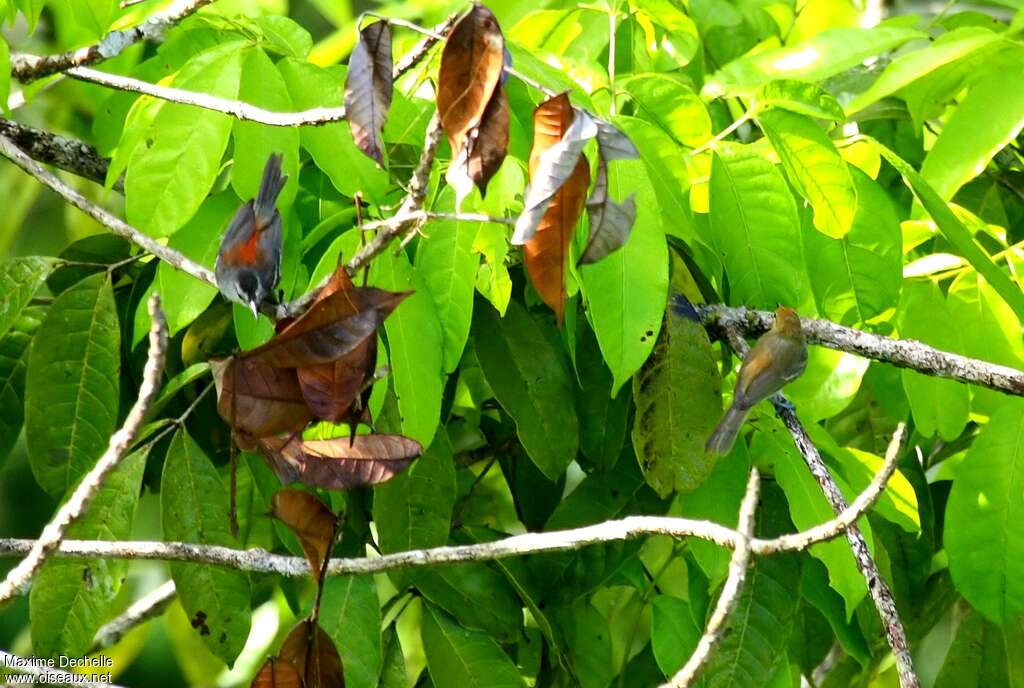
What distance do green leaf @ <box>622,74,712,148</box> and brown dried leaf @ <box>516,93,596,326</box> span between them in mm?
483

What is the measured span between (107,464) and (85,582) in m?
0.52

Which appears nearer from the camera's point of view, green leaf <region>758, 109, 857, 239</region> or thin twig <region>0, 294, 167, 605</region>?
thin twig <region>0, 294, 167, 605</region>

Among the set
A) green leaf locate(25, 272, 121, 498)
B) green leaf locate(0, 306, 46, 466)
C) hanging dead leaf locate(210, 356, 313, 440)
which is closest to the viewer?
hanging dead leaf locate(210, 356, 313, 440)

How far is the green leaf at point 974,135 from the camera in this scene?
1.33 m

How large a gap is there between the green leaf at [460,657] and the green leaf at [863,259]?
0.50 m

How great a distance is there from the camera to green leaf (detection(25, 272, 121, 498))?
128 cm

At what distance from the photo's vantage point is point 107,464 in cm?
77

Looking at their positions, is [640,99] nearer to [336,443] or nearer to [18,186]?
[336,443]

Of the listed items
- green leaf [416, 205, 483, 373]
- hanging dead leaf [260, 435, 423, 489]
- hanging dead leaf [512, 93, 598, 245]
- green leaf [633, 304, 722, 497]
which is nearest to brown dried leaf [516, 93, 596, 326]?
hanging dead leaf [512, 93, 598, 245]

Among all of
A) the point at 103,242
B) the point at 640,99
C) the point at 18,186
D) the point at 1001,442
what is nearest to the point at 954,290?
the point at 1001,442

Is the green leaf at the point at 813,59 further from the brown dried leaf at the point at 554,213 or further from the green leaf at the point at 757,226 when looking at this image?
the brown dried leaf at the point at 554,213

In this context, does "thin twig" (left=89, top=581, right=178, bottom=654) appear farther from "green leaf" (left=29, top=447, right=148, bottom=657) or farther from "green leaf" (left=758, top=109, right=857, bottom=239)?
"green leaf" (left=758, top=109, right=857, bottom=239)

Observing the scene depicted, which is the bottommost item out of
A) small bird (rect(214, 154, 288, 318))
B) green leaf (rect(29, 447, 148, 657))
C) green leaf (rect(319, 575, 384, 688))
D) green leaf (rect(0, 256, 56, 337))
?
green leaf (rect(319, 575, 384, 688))

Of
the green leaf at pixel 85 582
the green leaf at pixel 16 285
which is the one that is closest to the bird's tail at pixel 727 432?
the green leaf at pixel 85 582
